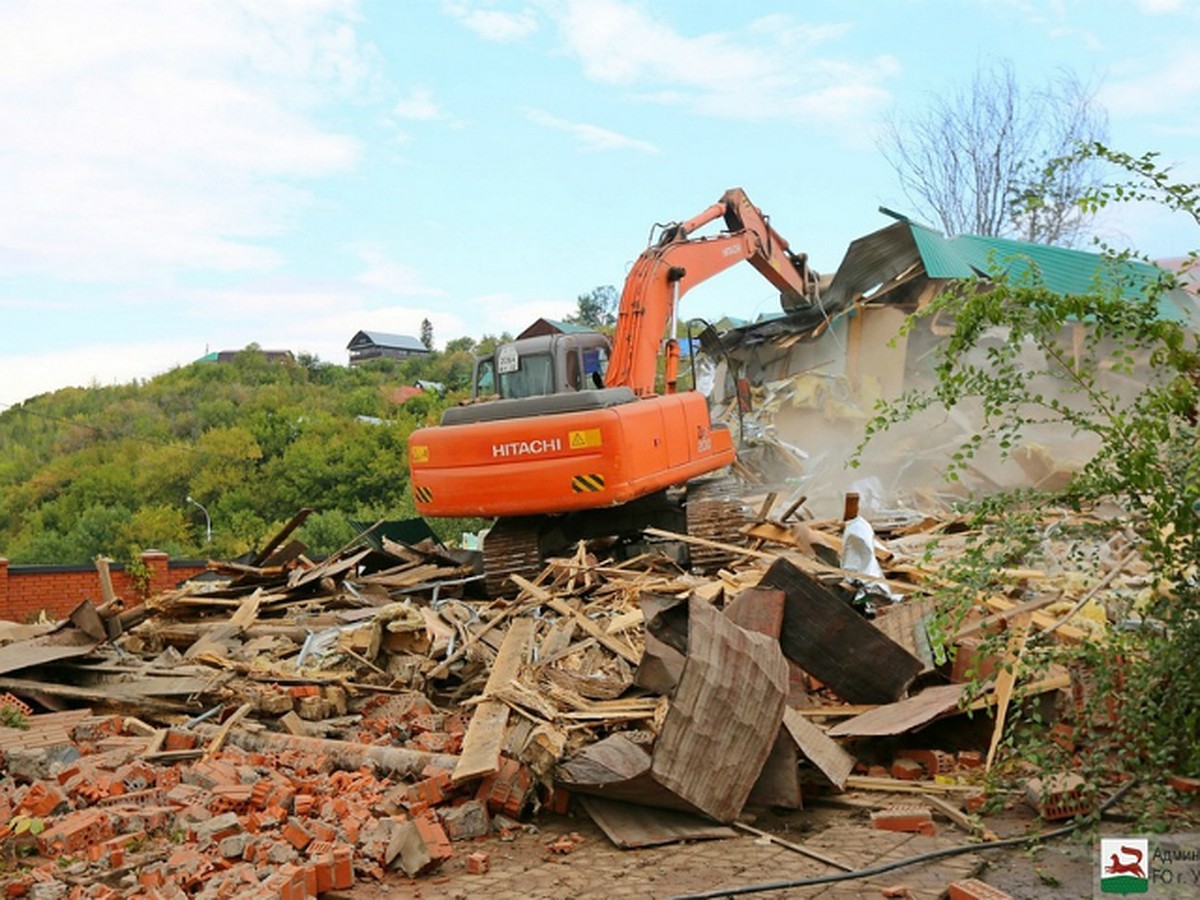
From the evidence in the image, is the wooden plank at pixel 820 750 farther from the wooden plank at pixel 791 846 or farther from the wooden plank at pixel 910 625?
the wooden plank at pixel 910 625

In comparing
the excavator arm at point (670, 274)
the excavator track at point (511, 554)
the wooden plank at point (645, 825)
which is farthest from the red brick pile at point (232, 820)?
the excavator arm at point (670, 274)

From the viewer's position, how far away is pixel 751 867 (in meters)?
5.38

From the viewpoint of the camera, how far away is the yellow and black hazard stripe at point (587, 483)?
10211 mm

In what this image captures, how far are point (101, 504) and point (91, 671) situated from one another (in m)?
33.7

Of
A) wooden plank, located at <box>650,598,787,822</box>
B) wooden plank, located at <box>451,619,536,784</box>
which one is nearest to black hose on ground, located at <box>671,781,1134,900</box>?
wooden plank, located at <box>650,598,787,822</box>

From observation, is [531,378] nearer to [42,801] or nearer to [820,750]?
[820,750]

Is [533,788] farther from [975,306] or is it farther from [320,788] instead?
[975,306]

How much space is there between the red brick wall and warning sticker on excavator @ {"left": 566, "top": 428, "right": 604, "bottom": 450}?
10522 millimetres

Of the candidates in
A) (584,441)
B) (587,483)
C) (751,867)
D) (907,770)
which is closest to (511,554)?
(587,483)

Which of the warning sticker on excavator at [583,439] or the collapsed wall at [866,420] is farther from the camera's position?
the collapsed wall at [866,420]

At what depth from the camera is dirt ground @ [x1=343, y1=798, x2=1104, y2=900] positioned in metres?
5.05

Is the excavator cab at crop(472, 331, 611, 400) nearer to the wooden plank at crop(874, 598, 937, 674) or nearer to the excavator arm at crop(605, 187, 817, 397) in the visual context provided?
the excavator arm at crop(605, 187, 817, 397)

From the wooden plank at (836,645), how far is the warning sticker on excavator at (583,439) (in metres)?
3.17

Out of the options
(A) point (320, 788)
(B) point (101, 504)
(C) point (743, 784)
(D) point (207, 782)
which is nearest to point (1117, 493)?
(C) point (743, 784)
